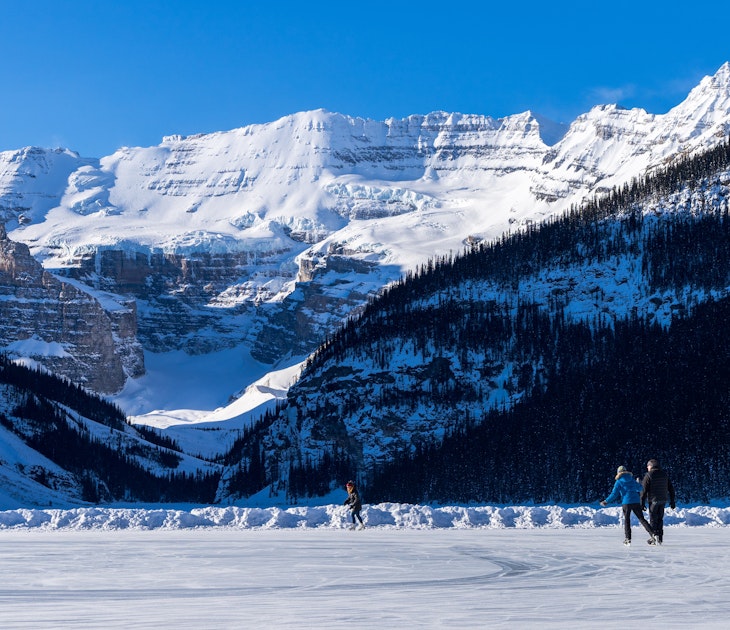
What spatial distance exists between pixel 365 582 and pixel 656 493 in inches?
537

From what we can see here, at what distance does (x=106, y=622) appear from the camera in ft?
74.1

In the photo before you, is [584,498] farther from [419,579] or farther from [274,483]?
[419,579]

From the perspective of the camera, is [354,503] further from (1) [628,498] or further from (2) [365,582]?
(2) [365,582]

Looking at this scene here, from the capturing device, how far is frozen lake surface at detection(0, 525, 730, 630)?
2289 cm

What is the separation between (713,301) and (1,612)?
17863cm

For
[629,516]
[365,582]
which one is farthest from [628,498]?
[365,582]

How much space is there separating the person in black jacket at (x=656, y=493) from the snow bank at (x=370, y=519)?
1322 cm

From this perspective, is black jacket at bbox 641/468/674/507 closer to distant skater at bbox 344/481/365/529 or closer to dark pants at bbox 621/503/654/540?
dark pants at bbox 621/503/654/540

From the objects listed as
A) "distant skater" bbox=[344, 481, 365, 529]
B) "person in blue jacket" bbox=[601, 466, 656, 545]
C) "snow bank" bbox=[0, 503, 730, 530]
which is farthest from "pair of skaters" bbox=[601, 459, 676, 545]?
"distant skater" bbox=[344, 481, 365, 529]

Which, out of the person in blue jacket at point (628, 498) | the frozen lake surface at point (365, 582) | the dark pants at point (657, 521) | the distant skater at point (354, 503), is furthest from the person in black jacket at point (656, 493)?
the distant skater at point (354, 503)

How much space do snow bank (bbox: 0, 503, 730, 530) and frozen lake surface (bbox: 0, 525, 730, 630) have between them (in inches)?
288

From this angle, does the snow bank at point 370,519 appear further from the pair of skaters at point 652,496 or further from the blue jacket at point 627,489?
the pair of skaters at point 652,496

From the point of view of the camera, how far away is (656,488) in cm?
3859

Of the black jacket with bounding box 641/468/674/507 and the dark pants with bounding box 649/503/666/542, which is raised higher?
the black jacket with bounding box 641/468/674/507
